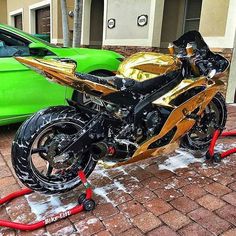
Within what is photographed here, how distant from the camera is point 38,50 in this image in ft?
12.6

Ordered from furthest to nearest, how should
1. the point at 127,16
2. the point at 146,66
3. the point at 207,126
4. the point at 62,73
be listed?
the point at 127,16 → the point at 207,126 → the point at 146,66 → the point at 62,73

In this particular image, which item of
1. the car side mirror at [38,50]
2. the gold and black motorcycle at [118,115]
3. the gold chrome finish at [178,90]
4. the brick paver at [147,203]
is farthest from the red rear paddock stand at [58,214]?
the car side mirror at [38,50]

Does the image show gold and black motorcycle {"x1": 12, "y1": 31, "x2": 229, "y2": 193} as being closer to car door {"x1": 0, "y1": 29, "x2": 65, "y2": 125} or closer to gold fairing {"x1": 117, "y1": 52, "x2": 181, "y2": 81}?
gold fairing {"x1": 117, "y1": 52, "x2": 181, "y2": 81}

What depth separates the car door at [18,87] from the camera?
3654mm

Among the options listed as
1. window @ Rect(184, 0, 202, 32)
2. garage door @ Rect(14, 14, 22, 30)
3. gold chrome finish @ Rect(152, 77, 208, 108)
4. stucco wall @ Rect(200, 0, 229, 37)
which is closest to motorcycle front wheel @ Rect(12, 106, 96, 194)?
gold chrome finish @ Rect(152, 77, 208, 108)

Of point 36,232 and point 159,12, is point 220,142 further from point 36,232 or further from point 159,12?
point 159,12

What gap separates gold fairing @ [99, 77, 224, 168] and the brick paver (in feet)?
0.92

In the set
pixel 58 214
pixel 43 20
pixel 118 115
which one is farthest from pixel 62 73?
pixel 43 20

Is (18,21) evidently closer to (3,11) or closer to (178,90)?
(3,11)

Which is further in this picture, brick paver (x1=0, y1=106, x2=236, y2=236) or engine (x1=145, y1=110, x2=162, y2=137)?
engine (x1=145, y1=110, x2=162, y2=137)

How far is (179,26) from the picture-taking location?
8031 millimetres

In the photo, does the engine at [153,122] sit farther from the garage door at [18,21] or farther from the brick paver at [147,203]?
the garage door at [18,21]

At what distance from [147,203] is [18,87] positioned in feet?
7.15

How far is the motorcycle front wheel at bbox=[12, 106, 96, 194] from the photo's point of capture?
7.40 ft
